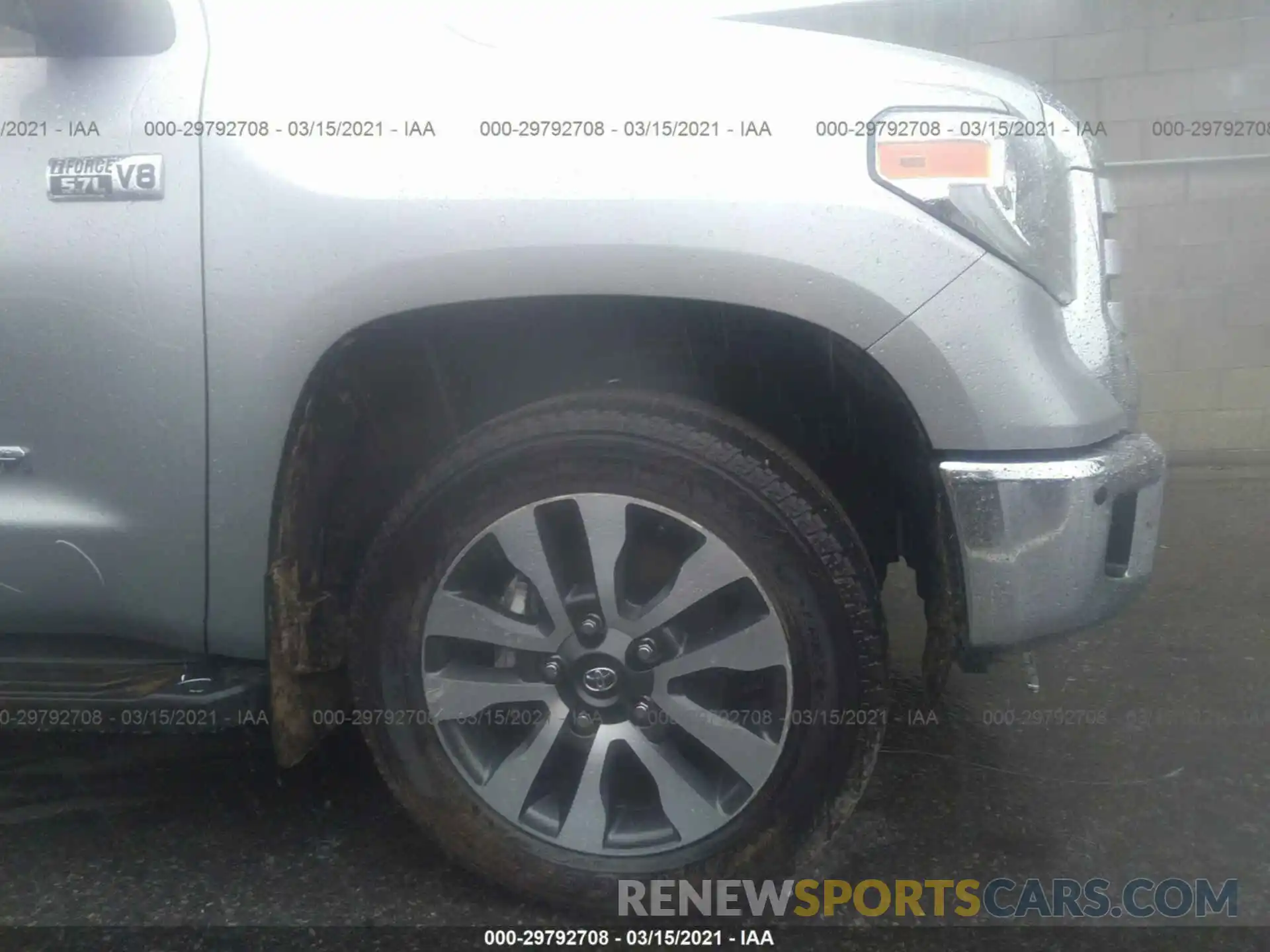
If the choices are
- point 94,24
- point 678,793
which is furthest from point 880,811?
Answer: point 94,24

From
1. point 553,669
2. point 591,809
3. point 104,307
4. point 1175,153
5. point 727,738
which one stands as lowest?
point 591,809

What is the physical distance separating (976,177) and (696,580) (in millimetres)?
820

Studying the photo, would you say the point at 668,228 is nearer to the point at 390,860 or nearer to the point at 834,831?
the point at 834,831

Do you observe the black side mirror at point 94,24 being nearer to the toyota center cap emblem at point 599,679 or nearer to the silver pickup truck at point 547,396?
the silver pickup truck at point 547,396

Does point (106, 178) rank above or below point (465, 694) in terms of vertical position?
above

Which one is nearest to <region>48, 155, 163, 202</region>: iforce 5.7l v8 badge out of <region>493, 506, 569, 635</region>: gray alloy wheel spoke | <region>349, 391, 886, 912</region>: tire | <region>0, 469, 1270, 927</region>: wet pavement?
<region>349, 391, 886, 912</region>: tire

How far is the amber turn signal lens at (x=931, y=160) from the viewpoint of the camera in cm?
179

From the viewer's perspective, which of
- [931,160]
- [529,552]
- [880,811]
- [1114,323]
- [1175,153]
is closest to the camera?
[931,160]

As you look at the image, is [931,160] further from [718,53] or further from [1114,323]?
[1114,323]

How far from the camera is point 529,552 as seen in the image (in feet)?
6.28

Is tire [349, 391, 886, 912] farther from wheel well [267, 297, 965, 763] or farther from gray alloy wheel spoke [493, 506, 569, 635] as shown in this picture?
wheel well [267, 297, 965, 763]

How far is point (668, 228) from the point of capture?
179cm

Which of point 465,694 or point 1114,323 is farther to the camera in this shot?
point 1114,323

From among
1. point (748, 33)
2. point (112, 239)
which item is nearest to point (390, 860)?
point (112, 239)
